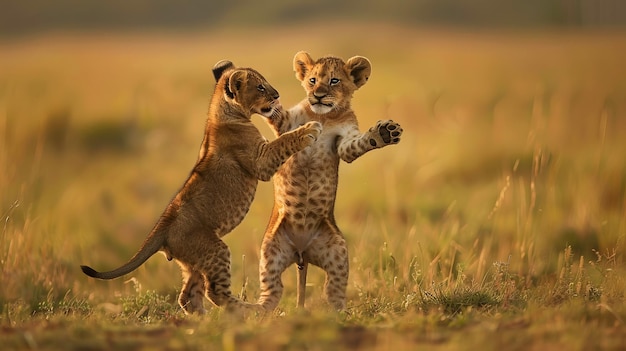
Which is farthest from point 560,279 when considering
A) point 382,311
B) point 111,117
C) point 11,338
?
point 111,117

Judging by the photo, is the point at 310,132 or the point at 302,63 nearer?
the point at 310,132

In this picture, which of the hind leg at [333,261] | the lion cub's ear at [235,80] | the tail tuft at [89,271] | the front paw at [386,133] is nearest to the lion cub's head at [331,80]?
the lion cub's ear at [235,80]

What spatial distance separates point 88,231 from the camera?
13195mm

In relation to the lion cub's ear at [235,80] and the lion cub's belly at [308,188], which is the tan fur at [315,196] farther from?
the lion cub's ear at [235,80]

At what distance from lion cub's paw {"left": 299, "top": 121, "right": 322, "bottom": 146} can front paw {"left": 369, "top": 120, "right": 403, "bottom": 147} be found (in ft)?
1.51

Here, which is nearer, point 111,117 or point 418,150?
point 418,150

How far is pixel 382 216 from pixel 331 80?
5.26 m

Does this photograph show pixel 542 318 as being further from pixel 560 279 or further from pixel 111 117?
pixel 111 117

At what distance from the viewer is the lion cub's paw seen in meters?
8.53

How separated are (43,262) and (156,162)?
28.8ft

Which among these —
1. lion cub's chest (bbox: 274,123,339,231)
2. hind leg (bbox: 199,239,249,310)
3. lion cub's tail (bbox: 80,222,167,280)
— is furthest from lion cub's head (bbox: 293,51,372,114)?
lion cub's tail (bbox: 80,222,167,280)

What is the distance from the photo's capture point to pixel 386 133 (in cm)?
836

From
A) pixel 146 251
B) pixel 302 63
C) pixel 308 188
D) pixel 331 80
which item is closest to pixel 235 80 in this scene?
pixel 302 63

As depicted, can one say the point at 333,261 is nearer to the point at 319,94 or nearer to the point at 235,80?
the point at 319,94
